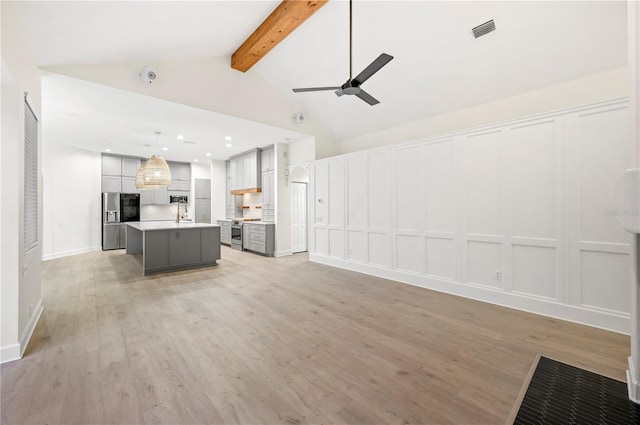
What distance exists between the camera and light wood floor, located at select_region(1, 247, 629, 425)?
5.81 feet

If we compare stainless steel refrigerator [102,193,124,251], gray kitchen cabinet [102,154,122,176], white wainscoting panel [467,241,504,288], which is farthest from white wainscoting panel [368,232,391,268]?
gray kitchen cabinet [102,154,122,176]

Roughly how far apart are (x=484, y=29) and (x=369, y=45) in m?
1.61

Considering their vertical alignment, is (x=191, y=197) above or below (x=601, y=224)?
above

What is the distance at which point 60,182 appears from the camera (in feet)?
24.4

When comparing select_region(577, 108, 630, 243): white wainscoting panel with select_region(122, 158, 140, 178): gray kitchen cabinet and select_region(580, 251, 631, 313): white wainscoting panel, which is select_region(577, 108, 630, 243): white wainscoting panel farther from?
select_region(122, 158, 140, 178): gray kitchen cabinet

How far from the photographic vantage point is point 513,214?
12.0ft

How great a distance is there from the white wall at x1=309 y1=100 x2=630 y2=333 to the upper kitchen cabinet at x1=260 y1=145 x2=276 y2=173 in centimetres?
305

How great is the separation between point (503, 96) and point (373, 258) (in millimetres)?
3492

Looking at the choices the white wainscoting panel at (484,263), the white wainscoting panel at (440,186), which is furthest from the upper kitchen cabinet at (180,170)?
the white wainscoting panel at (484,263)

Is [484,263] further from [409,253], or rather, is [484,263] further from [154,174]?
[154,174]

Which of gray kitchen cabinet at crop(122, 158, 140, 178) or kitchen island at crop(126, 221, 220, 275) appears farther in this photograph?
gray kitchen cabinet at crop(122, 158, 140, 178)

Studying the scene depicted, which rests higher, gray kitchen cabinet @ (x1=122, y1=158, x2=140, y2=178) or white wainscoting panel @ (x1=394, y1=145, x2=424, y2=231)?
gray kitchen cabinet @ (x1=122, y1=158, x2=140, y2=178)

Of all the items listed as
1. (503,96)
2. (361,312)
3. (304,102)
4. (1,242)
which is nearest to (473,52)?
(503,96)

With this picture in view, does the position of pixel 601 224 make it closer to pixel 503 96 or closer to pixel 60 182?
pixel 503 96
